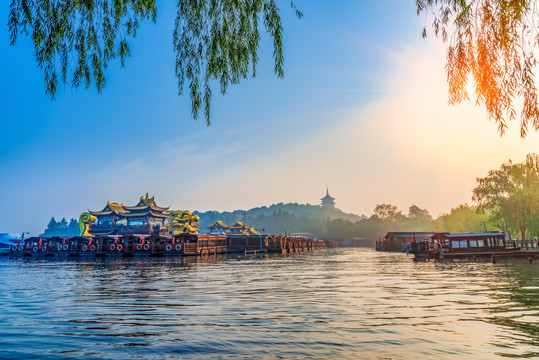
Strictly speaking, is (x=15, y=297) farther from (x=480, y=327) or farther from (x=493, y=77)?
(x=493, y=77)

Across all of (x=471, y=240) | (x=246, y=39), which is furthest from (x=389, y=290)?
(x=471, y=240)

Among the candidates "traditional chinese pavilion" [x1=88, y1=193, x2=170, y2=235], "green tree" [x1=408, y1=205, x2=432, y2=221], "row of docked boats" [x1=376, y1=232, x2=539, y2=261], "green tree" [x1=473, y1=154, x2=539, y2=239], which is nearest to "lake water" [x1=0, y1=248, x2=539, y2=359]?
"row of docked boats" [x1=376, y1=232, x2=539, y2=261]

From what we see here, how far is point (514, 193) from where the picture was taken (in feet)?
156

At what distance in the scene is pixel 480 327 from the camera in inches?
383

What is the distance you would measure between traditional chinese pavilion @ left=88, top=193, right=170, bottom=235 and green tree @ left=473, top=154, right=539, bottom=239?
72.8 metres

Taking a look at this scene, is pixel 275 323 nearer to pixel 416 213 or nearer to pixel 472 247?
pixel 472 247

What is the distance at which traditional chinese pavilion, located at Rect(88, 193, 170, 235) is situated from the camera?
92.2m

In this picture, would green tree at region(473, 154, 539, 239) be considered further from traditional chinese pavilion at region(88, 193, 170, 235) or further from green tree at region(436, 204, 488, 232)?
traditional chinese pavilion at region(88, 193, 170, 235)

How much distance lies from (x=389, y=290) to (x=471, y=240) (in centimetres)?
3175

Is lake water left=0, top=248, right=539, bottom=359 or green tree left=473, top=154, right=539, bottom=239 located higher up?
green tree left=473, top=154, right=539, bottom=239

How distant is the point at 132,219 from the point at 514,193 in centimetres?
8379

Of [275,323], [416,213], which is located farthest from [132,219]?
[416,213]

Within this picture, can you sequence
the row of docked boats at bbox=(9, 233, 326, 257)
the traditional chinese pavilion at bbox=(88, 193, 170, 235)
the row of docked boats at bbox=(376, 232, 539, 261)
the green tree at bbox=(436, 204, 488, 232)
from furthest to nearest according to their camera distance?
the traditional chinese pavilion at bbox=(88, 193, 170, 235) < the green tree at bbox=(436, 204, 488, 232) < the row of docked boats at bbox=(9, 233, 326, 257) < the row of docked boats at bbox=(376, 232, 539, 261)

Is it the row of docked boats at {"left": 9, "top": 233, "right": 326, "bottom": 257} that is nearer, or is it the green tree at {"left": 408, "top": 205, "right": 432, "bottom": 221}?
the row of docked boats at {"left": 9, "top": 233, "right": 326, "bottom": 257}
